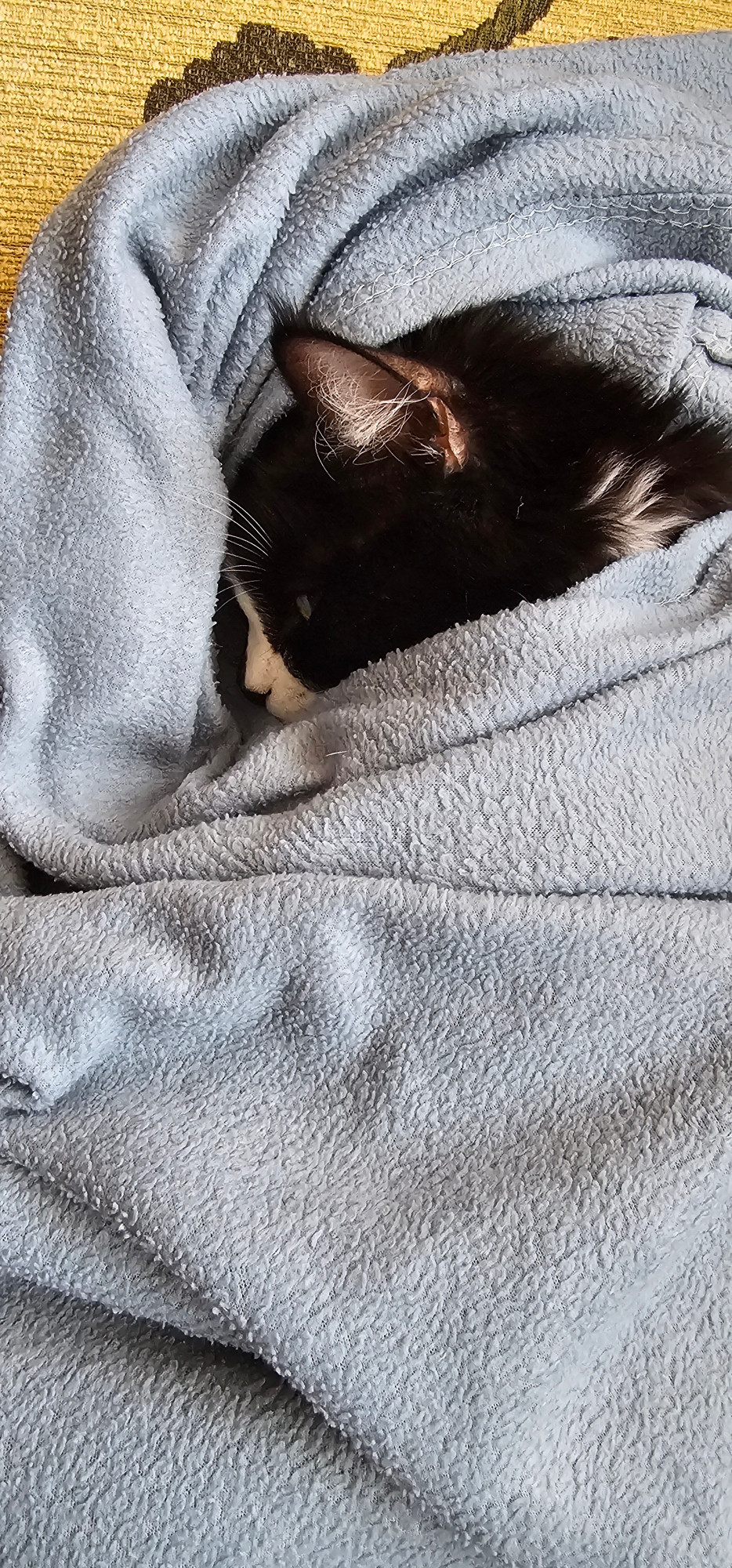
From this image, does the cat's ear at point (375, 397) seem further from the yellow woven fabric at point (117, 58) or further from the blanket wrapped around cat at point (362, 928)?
the yellow woven fabric at point (117, 58)

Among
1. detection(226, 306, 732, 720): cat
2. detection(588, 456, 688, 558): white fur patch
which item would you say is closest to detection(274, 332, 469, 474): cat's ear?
detection(226, 306, 732, 720): cat

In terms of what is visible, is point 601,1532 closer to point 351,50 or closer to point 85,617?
point 85,617

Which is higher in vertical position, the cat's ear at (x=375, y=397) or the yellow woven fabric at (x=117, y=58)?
the yellow woven fabric at (x=117, y=58)

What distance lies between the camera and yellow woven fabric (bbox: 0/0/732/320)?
31.5 inches

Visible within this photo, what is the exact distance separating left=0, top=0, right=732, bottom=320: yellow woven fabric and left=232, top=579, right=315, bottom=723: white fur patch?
0.31 m

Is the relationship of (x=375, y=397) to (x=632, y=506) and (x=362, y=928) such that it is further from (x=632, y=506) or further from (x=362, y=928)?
(x=362, y=928)

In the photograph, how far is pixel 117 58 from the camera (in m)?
0.82

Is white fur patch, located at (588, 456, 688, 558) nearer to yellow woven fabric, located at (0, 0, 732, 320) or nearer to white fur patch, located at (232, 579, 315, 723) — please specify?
white fur patch, located at (232, 579, 315, 723)

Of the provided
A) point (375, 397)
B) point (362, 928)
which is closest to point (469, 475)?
point (375, 397)

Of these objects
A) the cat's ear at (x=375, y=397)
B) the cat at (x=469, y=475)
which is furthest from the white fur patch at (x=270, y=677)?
the cat's ear at (x=375, y=397)

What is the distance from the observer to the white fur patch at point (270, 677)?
81 cm

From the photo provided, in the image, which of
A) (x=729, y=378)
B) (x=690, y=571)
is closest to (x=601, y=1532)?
(x=690, y=571)

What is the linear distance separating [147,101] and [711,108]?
1.43ft

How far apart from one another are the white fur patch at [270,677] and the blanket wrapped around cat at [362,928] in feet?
0.13
